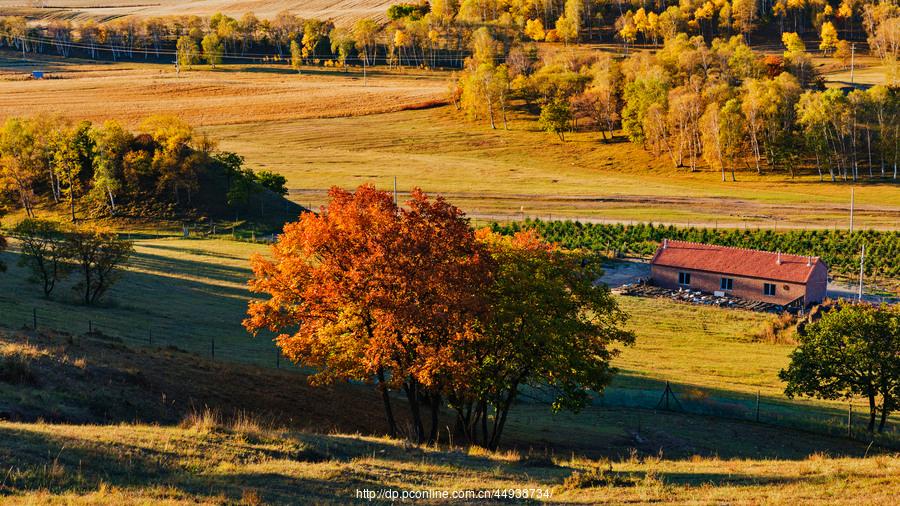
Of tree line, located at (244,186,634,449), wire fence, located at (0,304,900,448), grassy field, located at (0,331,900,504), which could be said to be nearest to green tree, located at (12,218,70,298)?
wire fence, located at (0,304,900,448)

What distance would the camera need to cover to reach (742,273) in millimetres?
76562

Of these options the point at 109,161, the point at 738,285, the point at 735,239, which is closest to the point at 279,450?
the point at 738,285

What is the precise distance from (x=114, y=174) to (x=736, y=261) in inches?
2522

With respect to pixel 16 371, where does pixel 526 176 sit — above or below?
below

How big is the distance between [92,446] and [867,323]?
33.7m

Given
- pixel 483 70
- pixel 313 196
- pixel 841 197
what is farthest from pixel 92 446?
pixel 483 70

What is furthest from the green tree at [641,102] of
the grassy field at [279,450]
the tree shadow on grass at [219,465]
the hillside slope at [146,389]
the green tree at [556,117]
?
the tree shadow on grass at [219,465]

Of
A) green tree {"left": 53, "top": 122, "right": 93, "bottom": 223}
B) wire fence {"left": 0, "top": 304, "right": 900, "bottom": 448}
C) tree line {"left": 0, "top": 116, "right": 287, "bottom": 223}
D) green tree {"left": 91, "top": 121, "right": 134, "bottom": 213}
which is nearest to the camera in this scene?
wire fence {"left": 0, "top": 304, "right": 900, "bottom": 448}

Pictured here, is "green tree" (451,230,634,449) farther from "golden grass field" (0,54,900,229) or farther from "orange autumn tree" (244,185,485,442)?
"golden grass field" (0,54,900,229)

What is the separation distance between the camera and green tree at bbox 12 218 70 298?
55531 millimetres

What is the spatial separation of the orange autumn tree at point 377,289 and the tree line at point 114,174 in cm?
6673

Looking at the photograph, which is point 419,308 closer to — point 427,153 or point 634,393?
point 634,393

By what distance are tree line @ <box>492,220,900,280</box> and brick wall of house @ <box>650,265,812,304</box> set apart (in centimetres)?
1145

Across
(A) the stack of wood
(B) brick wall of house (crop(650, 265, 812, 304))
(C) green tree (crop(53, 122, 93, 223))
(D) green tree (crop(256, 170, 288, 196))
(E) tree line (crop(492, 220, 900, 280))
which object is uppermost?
(C) green tree (crop(53, 122, 93, 223))
